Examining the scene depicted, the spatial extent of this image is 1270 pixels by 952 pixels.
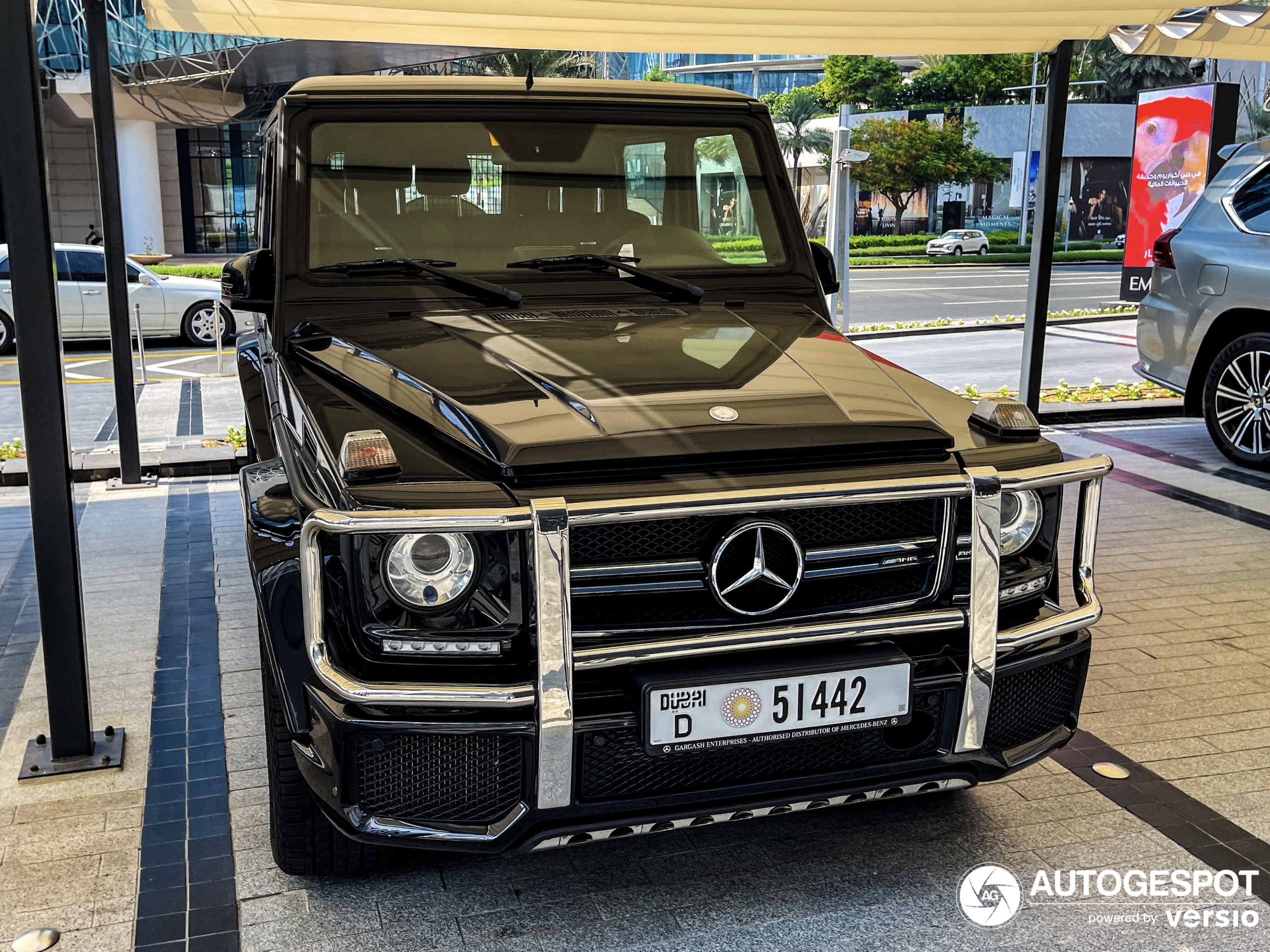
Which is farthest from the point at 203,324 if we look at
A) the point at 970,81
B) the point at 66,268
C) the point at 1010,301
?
the point at 970,81

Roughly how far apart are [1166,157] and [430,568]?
16973 millimetres

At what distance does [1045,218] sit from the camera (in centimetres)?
790

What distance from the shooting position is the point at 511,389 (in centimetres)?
274

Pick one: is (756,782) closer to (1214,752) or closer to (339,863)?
(339,863)

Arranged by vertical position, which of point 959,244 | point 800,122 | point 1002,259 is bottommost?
point 1002,259

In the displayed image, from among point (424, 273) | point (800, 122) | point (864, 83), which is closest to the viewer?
point (424, 273)

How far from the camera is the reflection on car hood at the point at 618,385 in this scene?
2.53 metres

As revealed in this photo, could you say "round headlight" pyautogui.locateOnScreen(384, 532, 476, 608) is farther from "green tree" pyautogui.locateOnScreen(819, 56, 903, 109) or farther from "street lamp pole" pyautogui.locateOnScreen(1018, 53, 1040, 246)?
"green tree" pyautogui.locateOnScreen(819, 56, 903, 109)

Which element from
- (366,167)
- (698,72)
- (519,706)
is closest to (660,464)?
(519,706)

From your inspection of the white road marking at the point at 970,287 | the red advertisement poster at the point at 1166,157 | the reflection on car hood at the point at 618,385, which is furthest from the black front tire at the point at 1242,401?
the white road marking at the point at 970,287

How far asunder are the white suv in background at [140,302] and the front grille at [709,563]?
13588 millimetres

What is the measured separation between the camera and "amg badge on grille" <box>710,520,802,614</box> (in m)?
2.44

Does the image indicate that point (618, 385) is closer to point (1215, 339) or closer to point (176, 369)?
point (1215, 339)

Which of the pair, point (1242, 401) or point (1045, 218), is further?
point (1045, 218)
